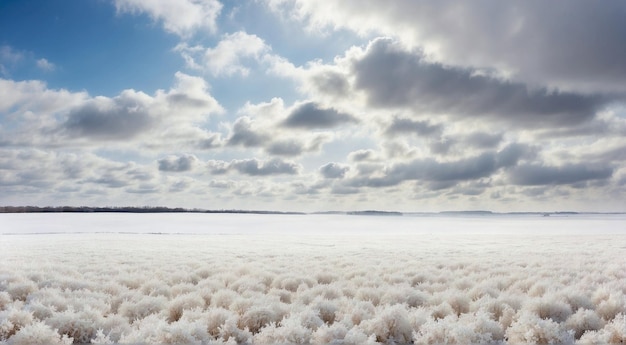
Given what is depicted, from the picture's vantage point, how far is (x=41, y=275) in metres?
12.3

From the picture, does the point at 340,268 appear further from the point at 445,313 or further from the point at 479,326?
the point at 479,326

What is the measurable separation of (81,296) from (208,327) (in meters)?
4.25

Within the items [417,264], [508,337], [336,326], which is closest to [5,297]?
[336,326]

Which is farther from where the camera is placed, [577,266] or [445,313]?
[577,266]

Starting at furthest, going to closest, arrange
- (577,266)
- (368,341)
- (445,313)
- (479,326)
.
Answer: (577,266) < (445,313) < (479,326) < (368,341)

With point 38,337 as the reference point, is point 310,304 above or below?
below

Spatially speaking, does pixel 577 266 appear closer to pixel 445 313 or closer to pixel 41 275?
pixel 445 313

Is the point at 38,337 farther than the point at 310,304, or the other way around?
the point at 310,304

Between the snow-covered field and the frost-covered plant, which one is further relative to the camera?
the snow-covered field

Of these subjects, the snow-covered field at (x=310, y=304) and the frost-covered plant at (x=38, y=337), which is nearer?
the frost-covered plant at (x=38, y=337)

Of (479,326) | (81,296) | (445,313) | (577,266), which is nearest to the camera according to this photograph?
(479,326)

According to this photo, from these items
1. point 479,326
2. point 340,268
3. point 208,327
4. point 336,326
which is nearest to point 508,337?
point 479,326

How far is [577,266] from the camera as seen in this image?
14891 mm

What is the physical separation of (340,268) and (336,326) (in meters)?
7.05
